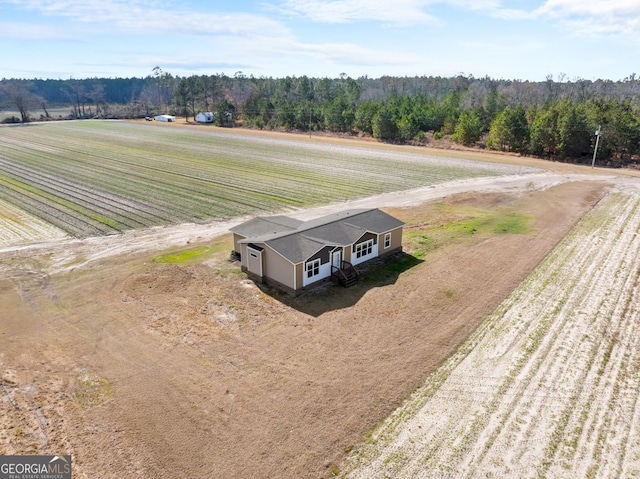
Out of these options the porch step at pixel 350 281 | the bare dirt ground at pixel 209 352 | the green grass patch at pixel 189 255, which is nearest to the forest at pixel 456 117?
the bare dirt ground at pixel 209 352

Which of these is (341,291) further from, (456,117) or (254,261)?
(456,117)

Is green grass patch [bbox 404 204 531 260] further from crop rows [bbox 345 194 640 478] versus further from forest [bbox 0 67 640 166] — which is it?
forest [bbox 0 67 640 166]

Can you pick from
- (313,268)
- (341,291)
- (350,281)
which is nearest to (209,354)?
(313,268)

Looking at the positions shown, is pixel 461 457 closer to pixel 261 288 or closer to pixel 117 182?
pixel 261 288

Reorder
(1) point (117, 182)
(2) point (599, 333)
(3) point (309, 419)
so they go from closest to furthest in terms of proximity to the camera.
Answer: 1. (3) point (309, 419)
2. (2) point (599, 333)
3. (1) point (117, 182)

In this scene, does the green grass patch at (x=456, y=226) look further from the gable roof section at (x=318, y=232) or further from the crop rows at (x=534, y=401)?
the crop rows at (x=534, y=401)

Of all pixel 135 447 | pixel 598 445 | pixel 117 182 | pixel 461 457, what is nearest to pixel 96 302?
pixel 135 447

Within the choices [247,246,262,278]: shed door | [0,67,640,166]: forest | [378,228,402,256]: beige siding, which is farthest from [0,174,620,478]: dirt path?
[0,67,640,166]: forest
